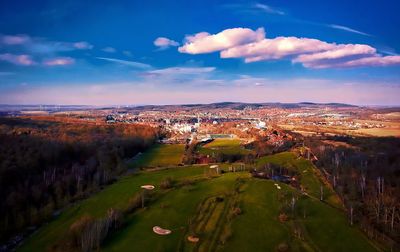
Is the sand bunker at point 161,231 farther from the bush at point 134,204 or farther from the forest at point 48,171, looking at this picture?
the forest at point 48,171

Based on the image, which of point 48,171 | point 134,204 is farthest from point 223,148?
point 134,204

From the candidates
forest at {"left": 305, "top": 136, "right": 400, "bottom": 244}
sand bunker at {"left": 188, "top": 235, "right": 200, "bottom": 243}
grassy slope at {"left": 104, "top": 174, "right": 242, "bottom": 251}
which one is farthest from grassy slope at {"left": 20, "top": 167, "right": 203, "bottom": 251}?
forest at {"left": 305, "top": 136, "right": 400, "bottom": 244}

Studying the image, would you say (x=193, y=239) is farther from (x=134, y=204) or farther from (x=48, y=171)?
(x=48, y=171)

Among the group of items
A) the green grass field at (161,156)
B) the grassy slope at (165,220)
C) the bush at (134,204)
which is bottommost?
the green grass field at (161,156)

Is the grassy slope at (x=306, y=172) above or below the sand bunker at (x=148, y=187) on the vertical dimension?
below

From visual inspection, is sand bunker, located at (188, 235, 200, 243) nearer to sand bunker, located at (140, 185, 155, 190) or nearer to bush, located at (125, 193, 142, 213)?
bush, located at (125, 193, 142, 213)

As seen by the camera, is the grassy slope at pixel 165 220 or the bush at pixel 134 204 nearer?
the grassy slope at pixel 165 220

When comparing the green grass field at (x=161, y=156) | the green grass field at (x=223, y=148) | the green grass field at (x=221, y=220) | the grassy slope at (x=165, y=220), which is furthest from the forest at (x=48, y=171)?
the green grass field at (x=223, y=148)
